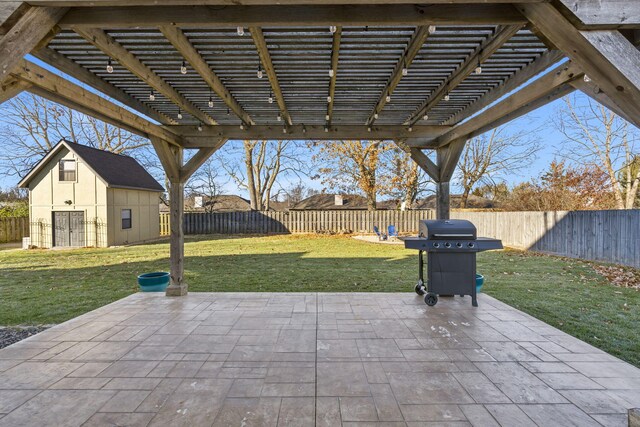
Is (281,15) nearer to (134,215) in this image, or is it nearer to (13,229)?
(134,215)

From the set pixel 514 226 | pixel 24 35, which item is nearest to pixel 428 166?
pixel 24 35

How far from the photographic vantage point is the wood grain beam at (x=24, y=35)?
1788mm

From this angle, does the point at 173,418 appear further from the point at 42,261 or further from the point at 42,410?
the point at 42,261

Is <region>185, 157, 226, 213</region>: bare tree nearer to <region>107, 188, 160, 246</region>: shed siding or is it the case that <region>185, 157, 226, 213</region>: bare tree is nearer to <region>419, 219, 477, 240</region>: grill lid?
<region>107, 188, 160, 246</region>: shed siding

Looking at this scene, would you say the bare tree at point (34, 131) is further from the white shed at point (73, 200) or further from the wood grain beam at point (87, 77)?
the wood grain beam at point (87, 77)

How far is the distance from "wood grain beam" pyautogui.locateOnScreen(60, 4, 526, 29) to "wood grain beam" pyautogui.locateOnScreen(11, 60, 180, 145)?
0.66 meters

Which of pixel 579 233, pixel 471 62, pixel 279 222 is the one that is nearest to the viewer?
pixel 471 62

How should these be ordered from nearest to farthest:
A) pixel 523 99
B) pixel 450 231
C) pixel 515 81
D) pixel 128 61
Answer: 1. pixel 128 61
2. pixel 523 99
3. pixel 515 81
4. pixel 450 231

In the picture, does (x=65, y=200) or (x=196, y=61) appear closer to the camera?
(x=196, y=61)

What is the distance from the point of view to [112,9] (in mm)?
2225

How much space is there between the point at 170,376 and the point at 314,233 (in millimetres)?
15384

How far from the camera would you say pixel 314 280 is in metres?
7.04

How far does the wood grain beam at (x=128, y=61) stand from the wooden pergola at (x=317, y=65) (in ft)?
0.04

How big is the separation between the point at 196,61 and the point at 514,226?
1238 centimetres
